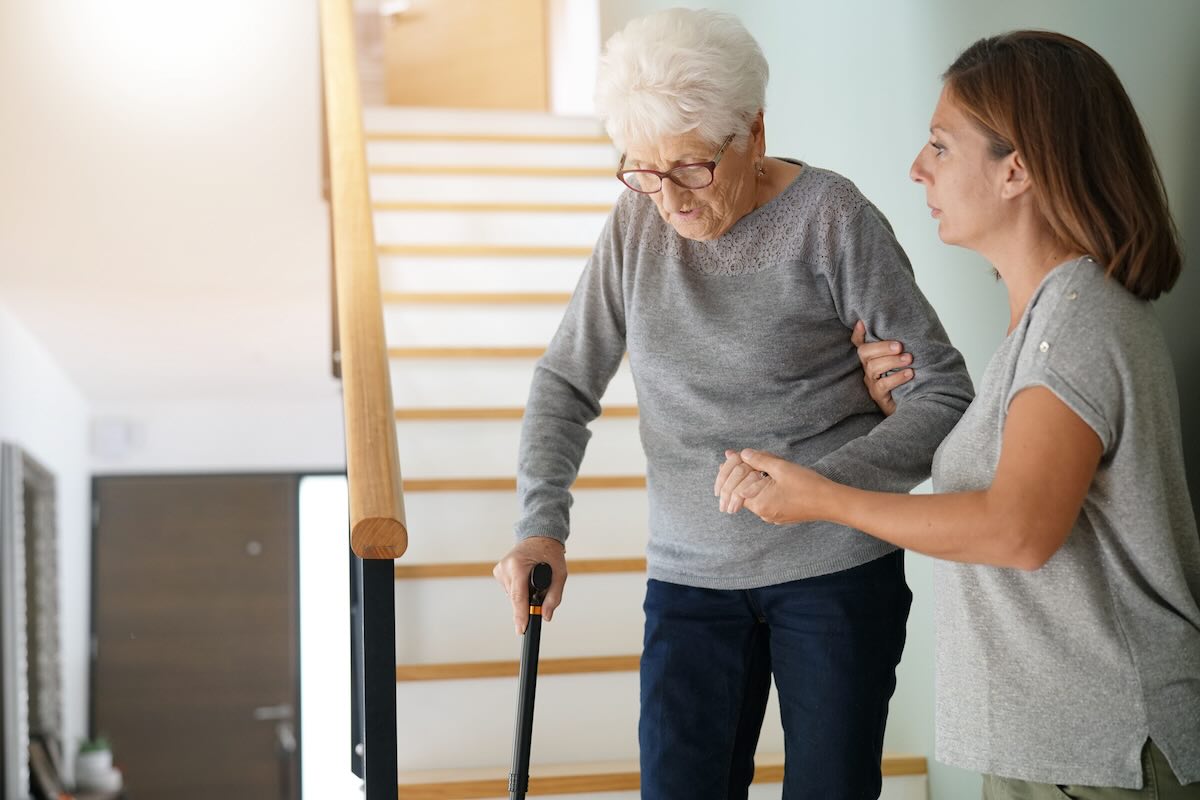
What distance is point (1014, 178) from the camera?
127 centimetres

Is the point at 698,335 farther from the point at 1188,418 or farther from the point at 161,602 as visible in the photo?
the point at 161,602

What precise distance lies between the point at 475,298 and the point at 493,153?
1217 mm

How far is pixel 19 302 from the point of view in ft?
19.3

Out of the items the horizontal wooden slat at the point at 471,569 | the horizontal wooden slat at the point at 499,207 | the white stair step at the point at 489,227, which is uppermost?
the horizontal wooden slat at the point at 499,207

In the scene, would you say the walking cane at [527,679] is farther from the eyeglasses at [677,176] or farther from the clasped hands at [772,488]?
the eyeglasses at [677,176]

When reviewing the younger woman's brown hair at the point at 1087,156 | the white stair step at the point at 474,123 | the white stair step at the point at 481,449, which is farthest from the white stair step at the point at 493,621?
the white stair step at the point at 474,123

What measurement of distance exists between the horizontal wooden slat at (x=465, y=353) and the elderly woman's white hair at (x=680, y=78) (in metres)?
2.03

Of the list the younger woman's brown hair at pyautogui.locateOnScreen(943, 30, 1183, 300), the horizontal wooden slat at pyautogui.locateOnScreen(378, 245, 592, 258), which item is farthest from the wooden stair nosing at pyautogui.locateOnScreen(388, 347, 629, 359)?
the younger woman's brown hair at pyautogui.locateOnScreen(943, 30, 1183, 300)

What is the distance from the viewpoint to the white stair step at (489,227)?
4121 millimetres

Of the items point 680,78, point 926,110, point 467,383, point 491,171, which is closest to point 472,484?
point 467,383

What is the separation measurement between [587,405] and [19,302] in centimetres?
498

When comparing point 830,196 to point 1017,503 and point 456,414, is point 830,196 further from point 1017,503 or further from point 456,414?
point 456,414

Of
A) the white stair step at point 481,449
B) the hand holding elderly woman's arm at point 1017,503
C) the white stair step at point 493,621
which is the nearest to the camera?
the hand holding elderly woman's arm at point 1017,503

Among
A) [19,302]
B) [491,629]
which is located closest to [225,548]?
[19,302]
